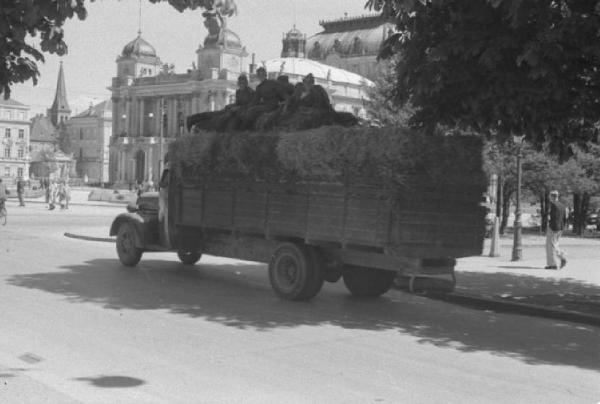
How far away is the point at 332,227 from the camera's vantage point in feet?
37.4

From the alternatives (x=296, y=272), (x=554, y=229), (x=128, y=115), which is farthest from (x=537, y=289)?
(x=128, y=115)

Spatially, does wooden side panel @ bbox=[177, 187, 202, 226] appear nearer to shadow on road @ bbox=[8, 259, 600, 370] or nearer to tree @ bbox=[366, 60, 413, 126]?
shadow on road @ bbox=[8, 259, 600, 370]

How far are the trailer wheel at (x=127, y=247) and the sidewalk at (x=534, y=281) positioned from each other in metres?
6.10

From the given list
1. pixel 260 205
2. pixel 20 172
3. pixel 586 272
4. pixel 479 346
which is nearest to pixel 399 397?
pixel 479 346

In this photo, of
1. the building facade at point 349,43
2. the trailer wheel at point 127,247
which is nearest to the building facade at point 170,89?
the building facade at point 349,43

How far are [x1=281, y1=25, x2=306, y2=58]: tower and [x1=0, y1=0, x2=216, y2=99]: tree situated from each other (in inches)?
5907

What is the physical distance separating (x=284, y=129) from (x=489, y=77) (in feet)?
11.6

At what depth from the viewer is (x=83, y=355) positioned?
806 cm

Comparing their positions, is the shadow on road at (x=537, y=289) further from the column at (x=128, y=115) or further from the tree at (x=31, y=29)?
the column at (x=128, y=115)

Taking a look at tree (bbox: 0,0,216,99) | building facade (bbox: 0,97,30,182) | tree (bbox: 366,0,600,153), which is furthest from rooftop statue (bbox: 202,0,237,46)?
building facade (bbox: 0,97,30,182)

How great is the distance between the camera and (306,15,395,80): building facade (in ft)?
477

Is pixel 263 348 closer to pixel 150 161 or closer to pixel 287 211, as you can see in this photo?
pixel 287 211

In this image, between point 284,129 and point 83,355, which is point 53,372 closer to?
point 83,355

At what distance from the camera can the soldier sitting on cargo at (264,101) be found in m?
13.7
